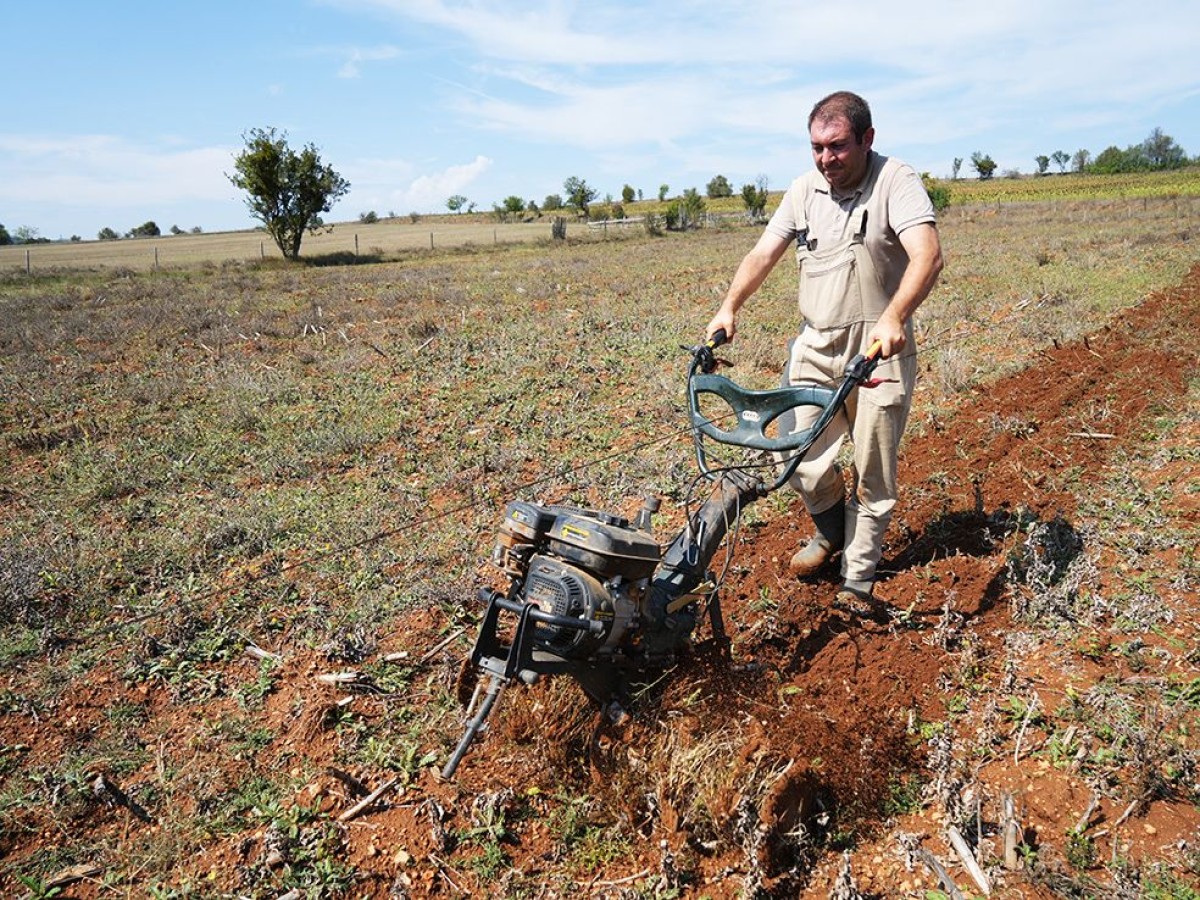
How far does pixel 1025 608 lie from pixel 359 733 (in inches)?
130

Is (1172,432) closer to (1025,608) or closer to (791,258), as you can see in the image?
(1025,608)

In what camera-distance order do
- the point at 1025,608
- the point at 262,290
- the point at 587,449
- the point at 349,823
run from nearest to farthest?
the point at 349,823 → the point at 1025,608 → the point at 587,449 → the point at 262,290

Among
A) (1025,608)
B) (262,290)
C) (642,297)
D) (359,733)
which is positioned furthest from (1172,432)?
(262,290)

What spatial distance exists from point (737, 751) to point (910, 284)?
2.06m

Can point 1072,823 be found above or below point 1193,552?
below

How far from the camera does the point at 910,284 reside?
11.2 feet

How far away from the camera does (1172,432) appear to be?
6047mm

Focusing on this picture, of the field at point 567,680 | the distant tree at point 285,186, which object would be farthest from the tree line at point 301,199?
the field at point 567,680

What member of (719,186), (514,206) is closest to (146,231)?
(514,206)

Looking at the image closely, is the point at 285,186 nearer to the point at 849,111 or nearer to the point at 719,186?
the point at 849,111

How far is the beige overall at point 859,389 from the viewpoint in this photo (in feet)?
12.5

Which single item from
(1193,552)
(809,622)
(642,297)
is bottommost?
(809,622)

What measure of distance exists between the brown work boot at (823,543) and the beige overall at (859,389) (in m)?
0.11

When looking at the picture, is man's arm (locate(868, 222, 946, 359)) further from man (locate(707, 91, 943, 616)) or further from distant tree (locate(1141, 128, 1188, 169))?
distant tree (locate(1141, 128, 1188, 169))
